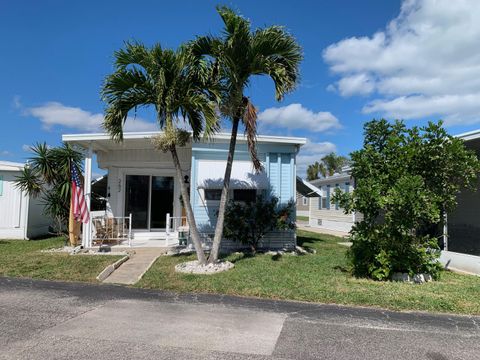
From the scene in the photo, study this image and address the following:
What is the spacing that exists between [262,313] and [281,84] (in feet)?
16.5

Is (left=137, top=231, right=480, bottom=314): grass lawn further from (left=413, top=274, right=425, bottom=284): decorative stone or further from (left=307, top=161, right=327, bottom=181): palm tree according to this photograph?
(left=307, top=161, right=327, bottom=181): palm tree

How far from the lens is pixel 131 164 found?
1309 centimetres

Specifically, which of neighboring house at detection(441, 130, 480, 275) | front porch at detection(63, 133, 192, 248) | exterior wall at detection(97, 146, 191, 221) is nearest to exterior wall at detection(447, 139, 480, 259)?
neighboring house at detection(441, 130, 480, 275)

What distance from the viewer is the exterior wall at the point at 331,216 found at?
858 inches

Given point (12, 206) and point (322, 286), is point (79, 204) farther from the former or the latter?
point (322, 286)

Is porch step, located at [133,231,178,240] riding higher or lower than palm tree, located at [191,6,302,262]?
lower

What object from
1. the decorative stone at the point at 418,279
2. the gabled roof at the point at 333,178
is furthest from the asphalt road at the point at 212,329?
the gabled roof at the point at 333,178

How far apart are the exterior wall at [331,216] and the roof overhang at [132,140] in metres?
9.45

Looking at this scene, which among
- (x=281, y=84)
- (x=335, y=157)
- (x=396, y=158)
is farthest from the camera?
(x=335, y=157)

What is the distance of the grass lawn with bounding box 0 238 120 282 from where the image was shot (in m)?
8.01

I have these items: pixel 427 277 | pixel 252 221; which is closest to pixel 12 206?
pixel 252 221

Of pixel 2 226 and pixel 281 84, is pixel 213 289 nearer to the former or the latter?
pixel 281 84

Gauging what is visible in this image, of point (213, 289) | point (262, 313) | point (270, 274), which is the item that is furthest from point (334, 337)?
point (270, 274)

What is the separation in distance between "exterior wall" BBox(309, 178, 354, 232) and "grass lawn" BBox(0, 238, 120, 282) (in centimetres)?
1434
